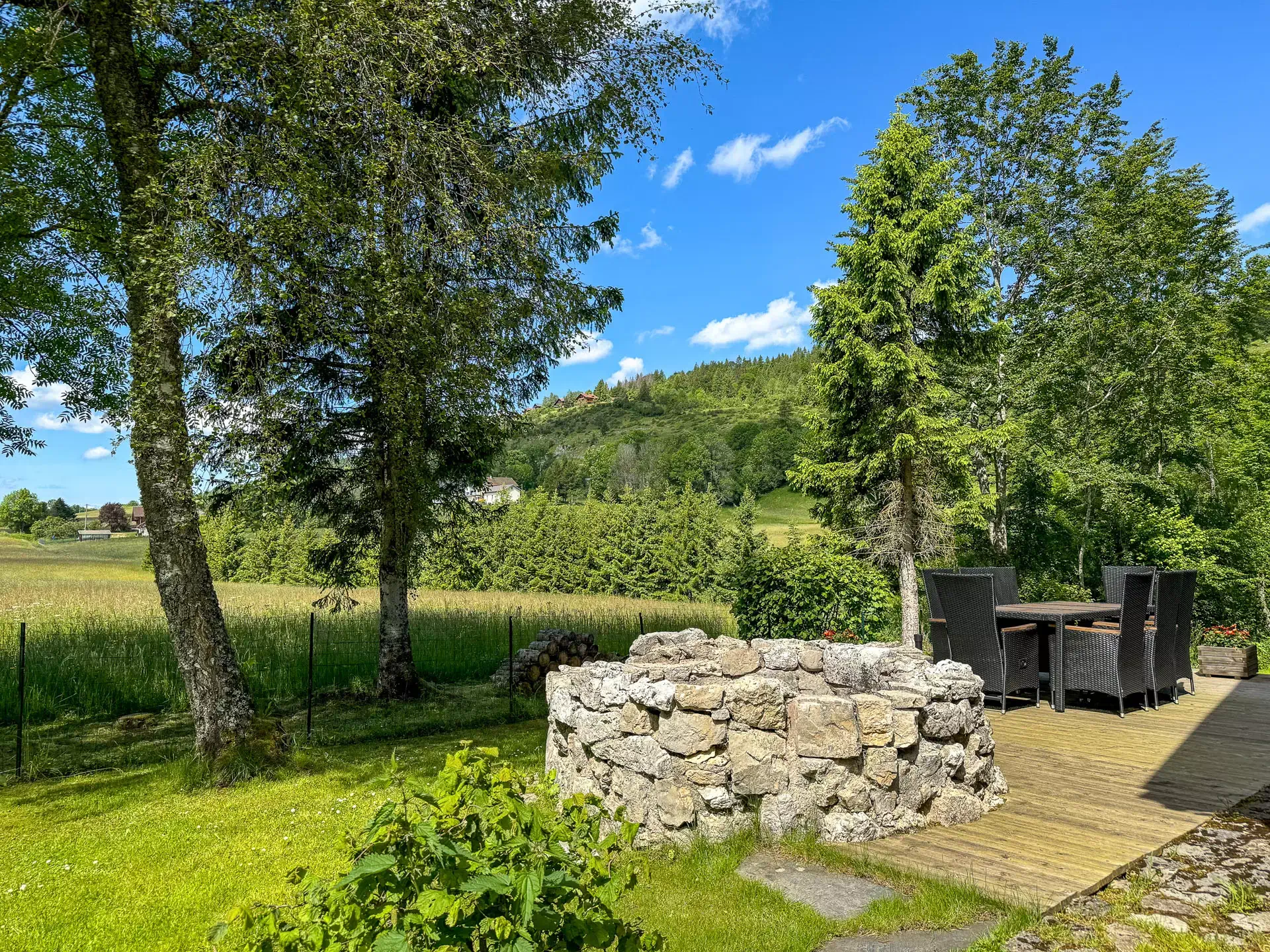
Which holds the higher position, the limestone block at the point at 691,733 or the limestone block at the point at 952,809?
the limestone block at the point at 691,733

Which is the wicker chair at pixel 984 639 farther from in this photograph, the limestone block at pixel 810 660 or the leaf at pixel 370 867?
the leaf at pixel 370 867

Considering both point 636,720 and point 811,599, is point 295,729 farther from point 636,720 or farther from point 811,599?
point 811,599

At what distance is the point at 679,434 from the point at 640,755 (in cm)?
7133

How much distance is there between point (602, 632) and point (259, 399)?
7.38 metres

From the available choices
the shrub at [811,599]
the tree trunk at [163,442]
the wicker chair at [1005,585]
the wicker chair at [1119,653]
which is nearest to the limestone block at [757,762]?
the wicker chair at [1119,653]

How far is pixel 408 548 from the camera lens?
8.15 m

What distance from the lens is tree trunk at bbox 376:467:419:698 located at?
8.00 metres

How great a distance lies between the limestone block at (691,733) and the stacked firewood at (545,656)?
194 inches

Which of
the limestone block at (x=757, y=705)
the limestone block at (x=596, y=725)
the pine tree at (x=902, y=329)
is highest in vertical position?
the pine tree at (x=902, y=329)

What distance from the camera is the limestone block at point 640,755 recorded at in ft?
12.6

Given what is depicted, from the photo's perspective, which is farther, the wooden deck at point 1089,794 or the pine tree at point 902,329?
the pine tree at point 902,329

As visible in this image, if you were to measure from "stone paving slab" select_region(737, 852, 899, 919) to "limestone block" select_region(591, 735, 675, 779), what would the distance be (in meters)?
0.60

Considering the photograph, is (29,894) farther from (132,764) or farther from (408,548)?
(408,548)

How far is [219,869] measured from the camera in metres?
3.72
